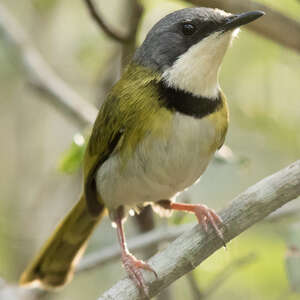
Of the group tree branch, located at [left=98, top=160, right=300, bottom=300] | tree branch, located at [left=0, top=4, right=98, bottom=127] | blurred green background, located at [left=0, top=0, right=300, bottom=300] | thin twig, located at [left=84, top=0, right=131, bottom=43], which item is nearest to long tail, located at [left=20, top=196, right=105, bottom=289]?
blurred green background, located at [left=0, top=0, right=300, bottom=300]

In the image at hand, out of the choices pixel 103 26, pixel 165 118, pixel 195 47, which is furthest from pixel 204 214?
pixel 103 26

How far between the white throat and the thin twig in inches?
38.9

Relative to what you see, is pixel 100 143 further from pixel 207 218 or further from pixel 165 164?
pixel 207 218

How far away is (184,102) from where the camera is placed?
408cm

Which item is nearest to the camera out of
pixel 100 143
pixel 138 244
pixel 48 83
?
pixel 100 143

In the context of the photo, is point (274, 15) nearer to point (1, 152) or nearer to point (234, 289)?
point (234, 289)

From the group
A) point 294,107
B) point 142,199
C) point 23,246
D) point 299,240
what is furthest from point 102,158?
point 294,107

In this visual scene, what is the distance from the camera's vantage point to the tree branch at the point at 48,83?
18.4 ft

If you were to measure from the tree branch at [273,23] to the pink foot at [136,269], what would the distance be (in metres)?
1.62

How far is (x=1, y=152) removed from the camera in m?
7.35

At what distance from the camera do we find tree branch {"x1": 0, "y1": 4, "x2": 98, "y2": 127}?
5.59 meters

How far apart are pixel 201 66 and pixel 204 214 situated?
31.9 inches

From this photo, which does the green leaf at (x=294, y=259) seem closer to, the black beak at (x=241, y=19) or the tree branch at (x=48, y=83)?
the black beak at (x=241, y=19)

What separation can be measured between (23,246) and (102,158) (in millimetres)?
2103
